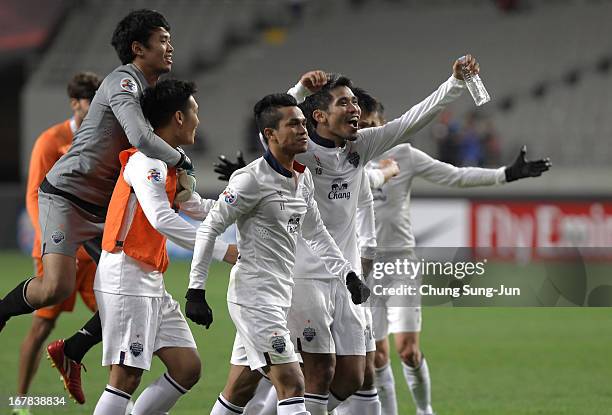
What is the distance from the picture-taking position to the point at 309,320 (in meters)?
5.95

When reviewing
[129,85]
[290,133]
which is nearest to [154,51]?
[129,85]

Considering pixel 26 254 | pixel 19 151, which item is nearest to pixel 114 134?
pixel 26 254

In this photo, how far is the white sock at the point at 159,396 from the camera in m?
5.88

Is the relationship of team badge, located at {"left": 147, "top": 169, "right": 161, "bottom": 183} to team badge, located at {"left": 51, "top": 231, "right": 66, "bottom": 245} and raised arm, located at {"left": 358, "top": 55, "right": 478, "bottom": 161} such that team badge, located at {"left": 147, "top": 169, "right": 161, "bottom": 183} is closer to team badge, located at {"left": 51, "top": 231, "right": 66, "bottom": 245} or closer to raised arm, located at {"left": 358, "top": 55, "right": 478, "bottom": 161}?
team badge, located at {"left": 51, "top": 231, "right": 66, "bottom": 245}

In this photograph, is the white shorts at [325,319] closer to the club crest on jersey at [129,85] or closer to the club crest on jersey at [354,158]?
the club crest on jersey at [354,158]

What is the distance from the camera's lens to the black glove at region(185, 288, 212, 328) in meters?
5.17

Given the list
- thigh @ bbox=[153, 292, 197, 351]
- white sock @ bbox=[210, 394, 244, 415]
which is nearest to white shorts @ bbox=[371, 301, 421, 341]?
white sock @ bbox=[210, 394, 244, 415]

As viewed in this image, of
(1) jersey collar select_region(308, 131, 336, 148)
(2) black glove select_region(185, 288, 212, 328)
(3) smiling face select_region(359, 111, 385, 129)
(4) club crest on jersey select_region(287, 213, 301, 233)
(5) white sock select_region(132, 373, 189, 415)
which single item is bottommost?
(5) white sock select_region(132, 373, 189, 415)

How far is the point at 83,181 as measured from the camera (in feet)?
20.3

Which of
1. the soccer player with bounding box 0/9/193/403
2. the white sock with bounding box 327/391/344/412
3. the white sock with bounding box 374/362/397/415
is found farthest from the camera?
the white sock with bounding box 374/362/397/415

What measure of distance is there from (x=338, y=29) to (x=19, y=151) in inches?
334

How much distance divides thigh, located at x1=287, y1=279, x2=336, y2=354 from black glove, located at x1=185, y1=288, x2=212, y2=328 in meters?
0.84

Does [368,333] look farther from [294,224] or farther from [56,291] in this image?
[56,291]

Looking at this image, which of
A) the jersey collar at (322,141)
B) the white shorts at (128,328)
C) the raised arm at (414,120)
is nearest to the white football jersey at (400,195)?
the raised arm at (414,120)
